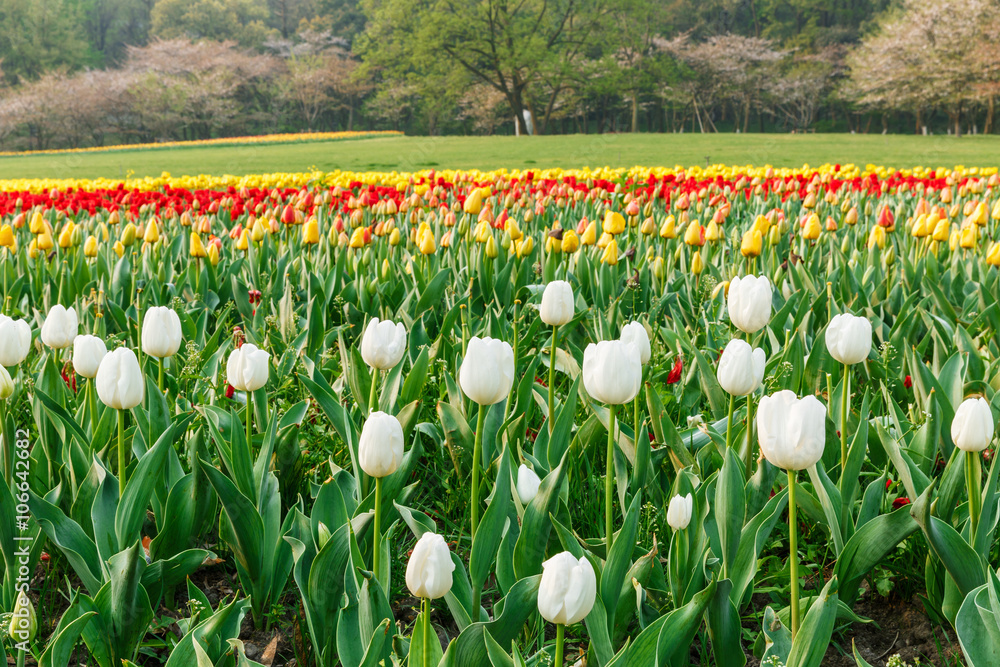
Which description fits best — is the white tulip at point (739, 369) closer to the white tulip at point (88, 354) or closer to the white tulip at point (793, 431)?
the white tulip at point (793, 431)

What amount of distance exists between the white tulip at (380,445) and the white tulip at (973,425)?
2.67ft

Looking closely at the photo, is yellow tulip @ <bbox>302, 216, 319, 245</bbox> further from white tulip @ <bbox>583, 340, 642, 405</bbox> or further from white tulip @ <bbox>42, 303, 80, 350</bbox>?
white tulip @ <bbox>583, 340, 642, 405</bbox>

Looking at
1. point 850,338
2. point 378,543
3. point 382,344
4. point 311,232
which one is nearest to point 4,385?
point 382,344

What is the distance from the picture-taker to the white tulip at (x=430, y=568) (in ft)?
3.02

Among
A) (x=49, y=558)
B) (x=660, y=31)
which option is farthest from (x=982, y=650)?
(x=660, y=31)

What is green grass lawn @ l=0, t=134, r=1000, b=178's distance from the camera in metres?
18.6

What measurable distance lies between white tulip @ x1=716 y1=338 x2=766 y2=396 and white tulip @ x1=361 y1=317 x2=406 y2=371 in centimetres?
61

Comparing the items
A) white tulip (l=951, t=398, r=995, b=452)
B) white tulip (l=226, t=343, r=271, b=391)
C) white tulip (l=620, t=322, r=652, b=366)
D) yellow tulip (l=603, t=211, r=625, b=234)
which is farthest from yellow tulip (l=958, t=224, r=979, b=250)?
white tulip (l=226, t=343, r=271, b=391)

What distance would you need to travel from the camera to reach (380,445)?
109 cm

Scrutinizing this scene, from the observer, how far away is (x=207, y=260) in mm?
3674

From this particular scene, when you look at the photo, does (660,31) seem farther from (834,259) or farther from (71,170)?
(834,259)

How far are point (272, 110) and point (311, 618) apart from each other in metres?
55.3

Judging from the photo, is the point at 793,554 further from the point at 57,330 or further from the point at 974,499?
the point at 57,330

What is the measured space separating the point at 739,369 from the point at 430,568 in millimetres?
704
